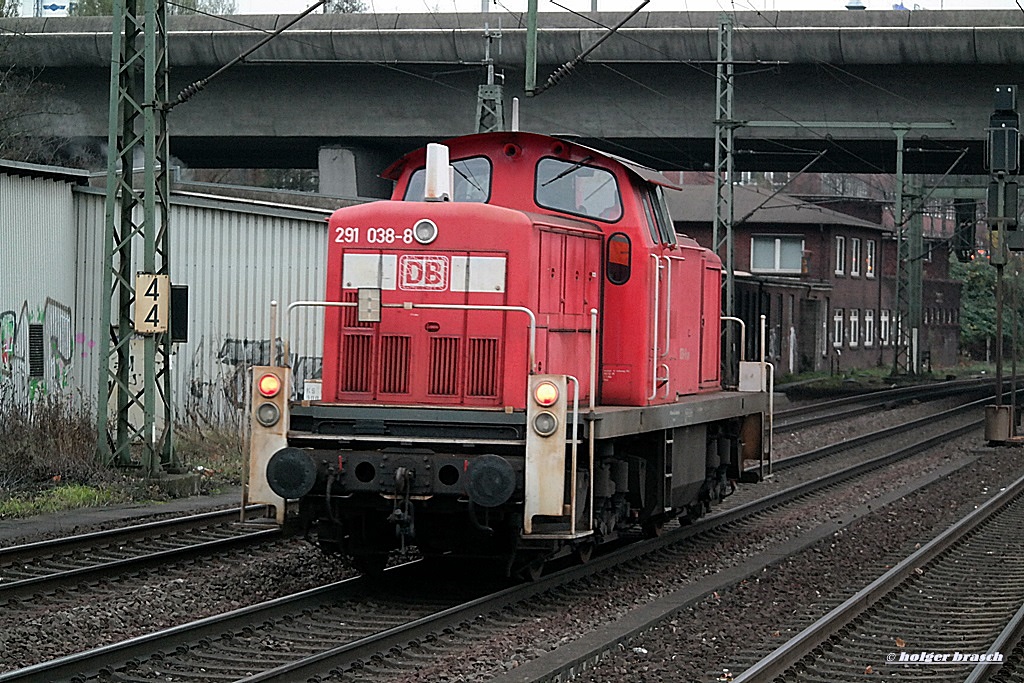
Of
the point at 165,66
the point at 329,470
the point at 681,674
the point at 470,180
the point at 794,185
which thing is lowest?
the point at 681,674

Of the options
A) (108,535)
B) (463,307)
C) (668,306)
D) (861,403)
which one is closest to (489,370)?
(463,307)

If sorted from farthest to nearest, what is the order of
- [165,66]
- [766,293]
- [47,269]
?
[766,293] → [47,269] → [165,66]

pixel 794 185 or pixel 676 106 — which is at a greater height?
pixel 794 185

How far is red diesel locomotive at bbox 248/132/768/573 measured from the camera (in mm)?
8273

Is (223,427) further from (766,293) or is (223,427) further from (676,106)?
(766,293)

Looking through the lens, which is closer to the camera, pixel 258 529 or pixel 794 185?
pixel 258 529

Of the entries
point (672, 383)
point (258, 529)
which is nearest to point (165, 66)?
point (258, 529)

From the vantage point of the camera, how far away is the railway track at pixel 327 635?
22.6ft

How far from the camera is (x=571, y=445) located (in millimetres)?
8406

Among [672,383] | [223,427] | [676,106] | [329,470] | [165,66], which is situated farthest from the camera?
[676,106]

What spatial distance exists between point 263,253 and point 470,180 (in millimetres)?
10014

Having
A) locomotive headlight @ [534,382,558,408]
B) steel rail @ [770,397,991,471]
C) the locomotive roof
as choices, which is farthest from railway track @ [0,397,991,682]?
steel rail @ [770,397,991,471]

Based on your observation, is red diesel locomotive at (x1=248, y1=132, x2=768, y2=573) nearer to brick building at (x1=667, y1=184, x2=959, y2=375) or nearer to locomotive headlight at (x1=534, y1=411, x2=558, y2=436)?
locomotive headlight at (x1=534, y1=411, x2=558, y2=436)

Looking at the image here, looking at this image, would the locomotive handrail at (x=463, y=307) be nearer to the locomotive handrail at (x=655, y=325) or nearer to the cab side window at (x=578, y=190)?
the cab side window at (x=578, y=190)
